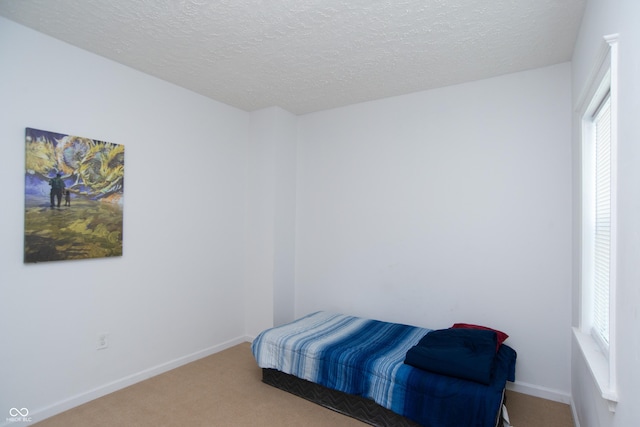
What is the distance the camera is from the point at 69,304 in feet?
8.39

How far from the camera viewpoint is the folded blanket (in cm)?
220

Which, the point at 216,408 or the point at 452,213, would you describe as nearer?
the point at 216,408

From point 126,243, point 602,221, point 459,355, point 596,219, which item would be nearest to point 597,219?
point 596,219

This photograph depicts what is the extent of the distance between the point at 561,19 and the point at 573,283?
187 centimetres

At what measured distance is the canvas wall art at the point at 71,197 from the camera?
2363 mm

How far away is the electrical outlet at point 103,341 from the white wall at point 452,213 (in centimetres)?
202

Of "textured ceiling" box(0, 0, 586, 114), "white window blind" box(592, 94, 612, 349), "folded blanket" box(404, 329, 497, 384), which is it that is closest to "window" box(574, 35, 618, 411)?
"white window blind" box(592, 94, 612, 349)

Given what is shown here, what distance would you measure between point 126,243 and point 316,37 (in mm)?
2283

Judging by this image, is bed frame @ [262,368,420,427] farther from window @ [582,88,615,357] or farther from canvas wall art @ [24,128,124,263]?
canvas wall art @ [24,128,124,263]

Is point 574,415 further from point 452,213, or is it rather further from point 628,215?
point 628,215

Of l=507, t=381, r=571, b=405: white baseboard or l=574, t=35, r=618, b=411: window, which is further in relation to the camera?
l=507, t=381, r=571, b=405: white baseboard

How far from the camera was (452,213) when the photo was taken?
3.20 m

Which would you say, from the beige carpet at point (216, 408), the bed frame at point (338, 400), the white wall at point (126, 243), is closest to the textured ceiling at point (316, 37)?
the white wall at point (126, 243)

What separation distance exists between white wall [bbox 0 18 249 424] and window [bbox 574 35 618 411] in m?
3.19
